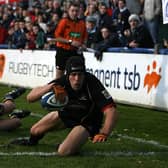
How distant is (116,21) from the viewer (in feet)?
51.7

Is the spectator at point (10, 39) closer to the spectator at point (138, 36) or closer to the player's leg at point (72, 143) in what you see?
the spectator at point (138, 36)

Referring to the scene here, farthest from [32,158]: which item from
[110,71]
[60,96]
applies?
[110,71]

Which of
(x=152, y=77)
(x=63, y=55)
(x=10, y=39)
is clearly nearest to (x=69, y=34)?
(x=63, y=55)

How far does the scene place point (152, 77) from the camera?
1198 cm

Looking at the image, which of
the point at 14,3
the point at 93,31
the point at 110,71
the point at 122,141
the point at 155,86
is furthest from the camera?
the point at 14,3

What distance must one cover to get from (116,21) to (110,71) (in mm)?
2778

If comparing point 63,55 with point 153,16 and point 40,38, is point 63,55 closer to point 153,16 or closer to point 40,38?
point 153,16

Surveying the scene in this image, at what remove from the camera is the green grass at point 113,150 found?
6.59 m

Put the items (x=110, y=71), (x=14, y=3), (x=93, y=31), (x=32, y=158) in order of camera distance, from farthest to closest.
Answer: (x=14, y=3) < (x=93, y=31) < (x=110, y=71) < (x=32, y=158)

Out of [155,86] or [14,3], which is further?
[14,3]

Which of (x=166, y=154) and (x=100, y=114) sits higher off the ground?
(x=100, y=114)

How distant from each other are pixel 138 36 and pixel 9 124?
17.0 feet

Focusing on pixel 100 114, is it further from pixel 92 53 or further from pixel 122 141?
pixel 92 53

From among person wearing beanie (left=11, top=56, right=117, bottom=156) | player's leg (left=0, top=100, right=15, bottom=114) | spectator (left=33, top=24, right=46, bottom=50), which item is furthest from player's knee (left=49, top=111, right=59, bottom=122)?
spectator (left=33, top=24, right=46, bottom=50)
